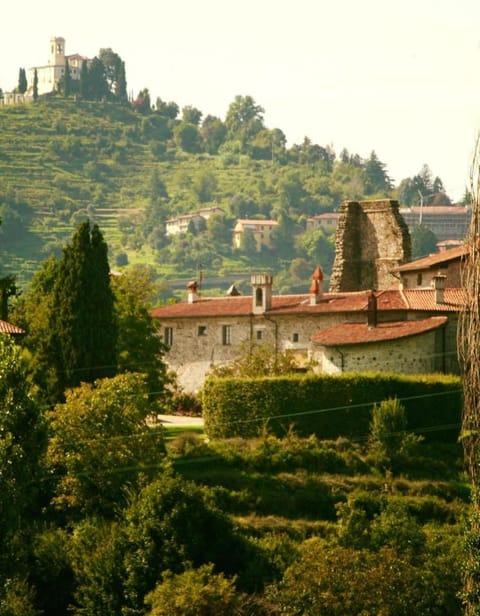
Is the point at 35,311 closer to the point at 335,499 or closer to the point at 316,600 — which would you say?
the point at 335,499

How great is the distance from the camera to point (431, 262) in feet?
255

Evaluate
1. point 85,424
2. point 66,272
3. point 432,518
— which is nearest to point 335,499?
point 432,518

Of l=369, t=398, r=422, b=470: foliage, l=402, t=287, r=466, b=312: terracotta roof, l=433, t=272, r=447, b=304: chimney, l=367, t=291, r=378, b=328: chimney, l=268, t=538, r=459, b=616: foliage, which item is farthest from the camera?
l=367, t=291, r=378, b=328: chimney

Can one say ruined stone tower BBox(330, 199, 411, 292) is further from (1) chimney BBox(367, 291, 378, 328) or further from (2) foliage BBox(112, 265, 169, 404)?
(1) chimney BBox(367, 291, 378, 328)

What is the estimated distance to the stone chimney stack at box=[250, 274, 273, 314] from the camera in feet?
259

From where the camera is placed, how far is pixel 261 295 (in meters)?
79.3

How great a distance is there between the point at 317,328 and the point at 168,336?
873 cm

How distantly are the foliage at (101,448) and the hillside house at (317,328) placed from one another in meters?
10.5

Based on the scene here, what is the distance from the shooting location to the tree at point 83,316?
2687 inches

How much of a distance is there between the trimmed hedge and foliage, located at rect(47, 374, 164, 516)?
5767 millimetres

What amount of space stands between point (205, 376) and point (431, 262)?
10602 mm

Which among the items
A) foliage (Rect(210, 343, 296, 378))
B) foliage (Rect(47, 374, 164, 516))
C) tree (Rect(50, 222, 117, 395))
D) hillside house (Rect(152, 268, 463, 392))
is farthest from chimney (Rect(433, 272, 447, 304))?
foliage (Rect(47, 374, 164, 516))

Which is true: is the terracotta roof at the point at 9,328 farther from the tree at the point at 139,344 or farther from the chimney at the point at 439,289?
the chimney at the point at 439,289

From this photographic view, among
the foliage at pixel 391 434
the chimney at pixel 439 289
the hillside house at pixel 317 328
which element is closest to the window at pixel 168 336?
the hillside house at pixel 317 328
